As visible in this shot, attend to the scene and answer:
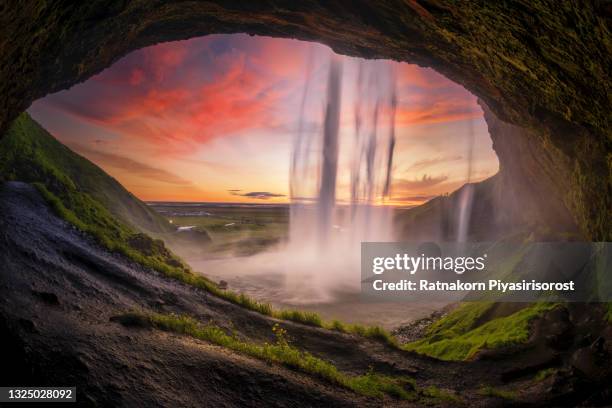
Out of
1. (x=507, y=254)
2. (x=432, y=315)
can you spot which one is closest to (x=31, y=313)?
(x=432, y=315)

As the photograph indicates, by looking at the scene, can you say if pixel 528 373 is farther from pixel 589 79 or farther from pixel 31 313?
pixel 31 313

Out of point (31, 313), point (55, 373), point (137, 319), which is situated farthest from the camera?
point (137, 319)

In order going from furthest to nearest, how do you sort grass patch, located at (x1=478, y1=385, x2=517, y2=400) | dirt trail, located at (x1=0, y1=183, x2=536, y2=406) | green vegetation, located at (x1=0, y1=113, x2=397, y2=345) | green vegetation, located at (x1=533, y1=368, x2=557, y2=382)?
green vegetation, located at (x1=0, y1=113, x2=397, y2=345)
green vegetation, located at (x1=533, y1=368, x2=557, y2=382)
grass patch, located at (x1=478, y1=385, x2=517, y2=400)
dirt trail, located at (x1=0, y1=183, x2=536, y2=406)

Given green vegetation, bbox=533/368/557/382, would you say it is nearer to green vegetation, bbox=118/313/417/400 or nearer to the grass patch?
the grass patch

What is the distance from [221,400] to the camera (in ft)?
25.1

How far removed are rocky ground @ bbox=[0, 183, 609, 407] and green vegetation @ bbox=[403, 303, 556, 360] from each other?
37.2 inches

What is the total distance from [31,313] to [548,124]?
18.7 m

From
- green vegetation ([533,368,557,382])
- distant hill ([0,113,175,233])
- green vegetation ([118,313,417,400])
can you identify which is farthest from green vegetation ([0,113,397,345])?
green vegetation ([533,368,557,382])

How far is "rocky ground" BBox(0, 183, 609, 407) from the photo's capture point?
6625 mm

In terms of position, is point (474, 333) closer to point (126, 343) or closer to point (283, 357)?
point (283, 357)

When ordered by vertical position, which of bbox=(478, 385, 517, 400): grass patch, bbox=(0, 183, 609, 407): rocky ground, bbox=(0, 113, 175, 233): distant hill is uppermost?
bbox=(0, 113, 175, 233): distant hill

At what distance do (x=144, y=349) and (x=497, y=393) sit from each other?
10889mm

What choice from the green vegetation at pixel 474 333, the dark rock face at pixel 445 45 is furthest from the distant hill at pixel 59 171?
the green vegetation at pixel 474 333

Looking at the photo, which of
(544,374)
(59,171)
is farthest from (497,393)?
(59,171)
